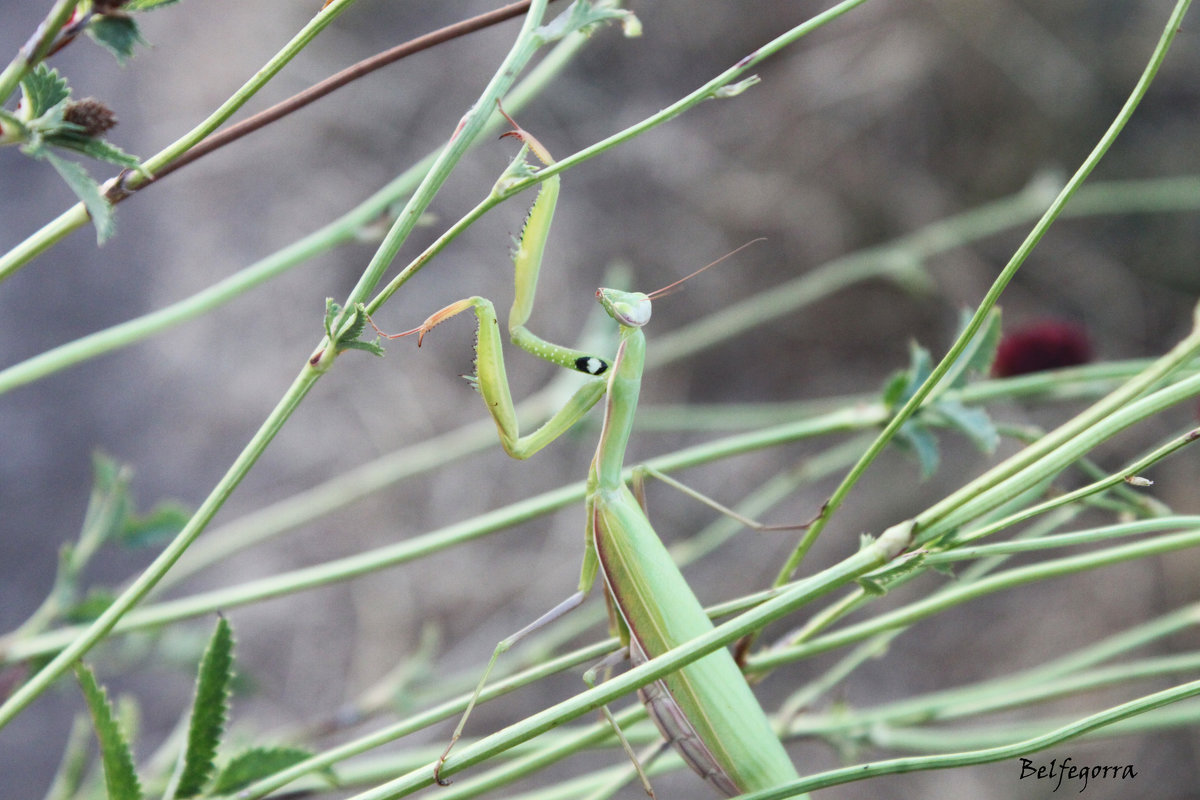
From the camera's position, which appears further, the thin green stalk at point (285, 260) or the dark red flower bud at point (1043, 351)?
the dark red flower bud at point (1043, 351)

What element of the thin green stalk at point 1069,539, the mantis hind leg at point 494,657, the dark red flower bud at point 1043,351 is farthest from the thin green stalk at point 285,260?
the dark red flower bud at point 1043,351

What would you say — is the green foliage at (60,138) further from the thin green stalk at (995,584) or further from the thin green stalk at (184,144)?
the thin green stalk at (995,584)

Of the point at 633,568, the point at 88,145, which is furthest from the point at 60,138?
the point at 633,568

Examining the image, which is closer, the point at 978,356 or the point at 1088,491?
the point at 1088,491

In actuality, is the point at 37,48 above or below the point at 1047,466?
above

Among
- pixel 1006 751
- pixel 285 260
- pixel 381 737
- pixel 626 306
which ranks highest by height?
pixel 285 260

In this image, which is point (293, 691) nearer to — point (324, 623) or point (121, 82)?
point (324, 623)

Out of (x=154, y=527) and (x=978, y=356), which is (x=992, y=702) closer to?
(x=978, y=356)
